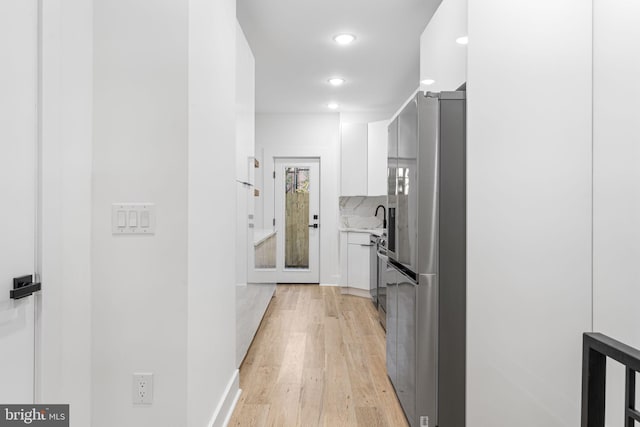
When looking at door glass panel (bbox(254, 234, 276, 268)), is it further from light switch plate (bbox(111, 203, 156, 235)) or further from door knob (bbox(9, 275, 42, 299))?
door knob (bbox(9, 275, 42, 299))

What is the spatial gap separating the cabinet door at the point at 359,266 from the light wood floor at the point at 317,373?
30.9 inches

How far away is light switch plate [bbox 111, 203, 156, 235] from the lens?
4.86 feet

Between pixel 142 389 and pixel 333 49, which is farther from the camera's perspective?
pixel 333 49

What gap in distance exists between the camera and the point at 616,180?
57.2 inches

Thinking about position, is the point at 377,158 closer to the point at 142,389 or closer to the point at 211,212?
the point at 211,212

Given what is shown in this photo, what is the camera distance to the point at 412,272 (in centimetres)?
197

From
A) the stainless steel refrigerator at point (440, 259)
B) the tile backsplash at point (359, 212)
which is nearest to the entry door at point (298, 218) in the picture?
the tile backsplash at point (359, 212)

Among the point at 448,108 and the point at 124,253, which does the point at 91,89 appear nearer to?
the point at 124,253

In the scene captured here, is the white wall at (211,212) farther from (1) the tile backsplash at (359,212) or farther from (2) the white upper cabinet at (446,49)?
(1) the tile backsplash at (359,212)

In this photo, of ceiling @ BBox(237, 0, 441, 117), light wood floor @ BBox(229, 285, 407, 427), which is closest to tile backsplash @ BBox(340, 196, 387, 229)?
ceiling @ BBox(237, 0, 441, 117)

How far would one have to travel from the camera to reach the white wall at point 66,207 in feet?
4.11

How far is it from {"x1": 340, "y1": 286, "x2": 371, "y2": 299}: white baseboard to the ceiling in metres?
2.71

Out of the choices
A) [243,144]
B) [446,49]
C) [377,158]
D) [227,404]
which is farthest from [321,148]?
[227,404]

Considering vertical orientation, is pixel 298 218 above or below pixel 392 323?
above
